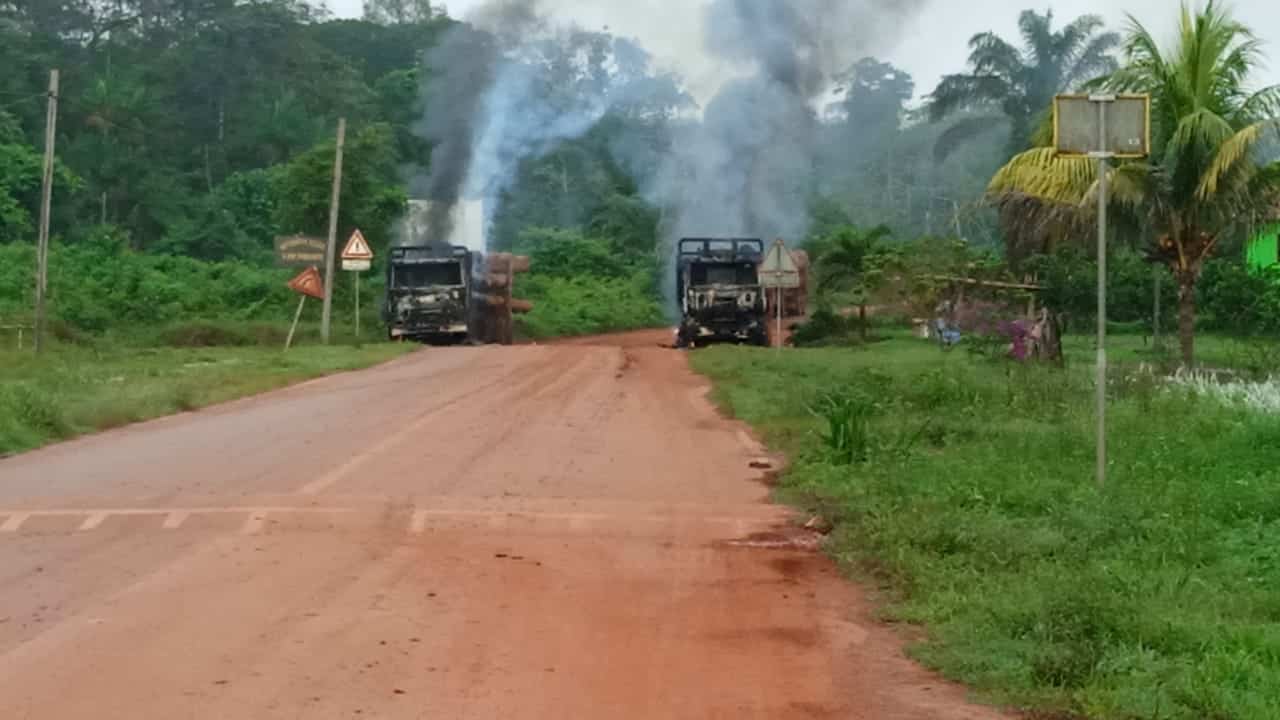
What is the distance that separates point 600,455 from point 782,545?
204 inches

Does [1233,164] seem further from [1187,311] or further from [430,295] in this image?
[430,295]

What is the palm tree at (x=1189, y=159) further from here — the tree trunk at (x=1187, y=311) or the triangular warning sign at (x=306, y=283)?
the triangular warning sign at (x=306, y=283)

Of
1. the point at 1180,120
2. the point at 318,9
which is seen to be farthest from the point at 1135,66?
the point at 318,9

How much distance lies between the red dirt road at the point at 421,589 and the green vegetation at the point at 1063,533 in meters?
0.49

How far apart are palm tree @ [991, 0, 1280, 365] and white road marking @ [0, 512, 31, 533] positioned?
16.5m

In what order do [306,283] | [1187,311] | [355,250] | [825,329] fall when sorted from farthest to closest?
1. [825,329]
2. [355,250]
3. [306,283]
4. [1187,311]

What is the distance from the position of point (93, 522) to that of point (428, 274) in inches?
1264

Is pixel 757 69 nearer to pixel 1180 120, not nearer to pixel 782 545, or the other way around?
pixel 1180 120

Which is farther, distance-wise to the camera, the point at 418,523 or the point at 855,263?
the point at 855,263

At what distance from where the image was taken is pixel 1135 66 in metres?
23.9

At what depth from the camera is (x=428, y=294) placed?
1682 inches

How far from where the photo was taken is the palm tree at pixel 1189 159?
75.0ft

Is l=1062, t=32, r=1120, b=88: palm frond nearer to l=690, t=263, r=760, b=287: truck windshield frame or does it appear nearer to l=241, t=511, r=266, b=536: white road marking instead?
l=690, t=263, r=760, b=287: truck windshield frame

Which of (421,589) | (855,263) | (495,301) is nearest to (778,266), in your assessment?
(855,263)
